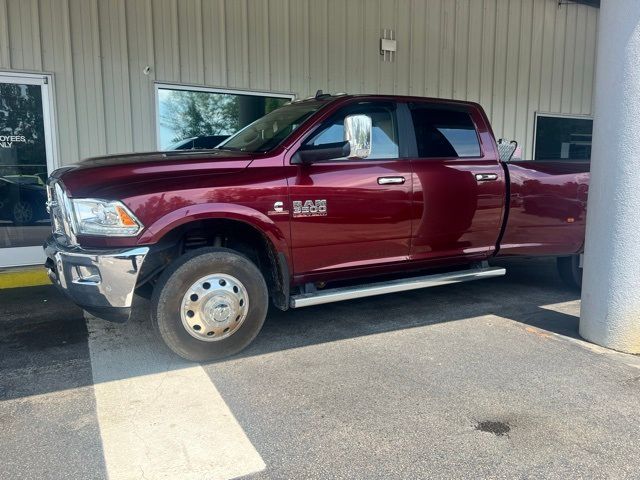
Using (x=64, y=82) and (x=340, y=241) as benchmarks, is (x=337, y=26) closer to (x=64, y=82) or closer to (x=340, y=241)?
(x=64, y=82)

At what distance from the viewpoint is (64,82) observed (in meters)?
6.98

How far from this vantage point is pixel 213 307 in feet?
13.0

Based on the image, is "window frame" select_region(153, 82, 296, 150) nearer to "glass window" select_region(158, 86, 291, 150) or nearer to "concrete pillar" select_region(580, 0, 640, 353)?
"glass window" select_region(158, 86, 291, 150)

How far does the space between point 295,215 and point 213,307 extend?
948 mm

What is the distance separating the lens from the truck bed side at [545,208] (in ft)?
17.7

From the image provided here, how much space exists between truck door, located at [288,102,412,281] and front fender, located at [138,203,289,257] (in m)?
0.16

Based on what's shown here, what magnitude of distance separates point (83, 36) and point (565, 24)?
9.61 m

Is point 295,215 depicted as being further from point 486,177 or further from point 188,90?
point 188,90

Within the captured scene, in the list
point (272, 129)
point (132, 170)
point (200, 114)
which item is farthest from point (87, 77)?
point (132, 170)

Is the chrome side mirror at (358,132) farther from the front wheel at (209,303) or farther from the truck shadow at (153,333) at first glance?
the truck shadow at (153,333)

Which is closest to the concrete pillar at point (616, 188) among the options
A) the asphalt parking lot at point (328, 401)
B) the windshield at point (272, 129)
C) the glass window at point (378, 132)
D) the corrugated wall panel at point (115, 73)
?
the asphalt parking lot at point (328, 401)

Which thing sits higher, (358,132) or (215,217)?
(358,132)

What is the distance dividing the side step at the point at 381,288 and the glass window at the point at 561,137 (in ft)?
23.7

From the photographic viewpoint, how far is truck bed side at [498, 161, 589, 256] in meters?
5.41
